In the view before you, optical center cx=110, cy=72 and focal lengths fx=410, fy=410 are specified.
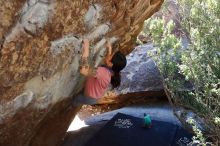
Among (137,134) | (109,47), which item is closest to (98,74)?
(109,47)

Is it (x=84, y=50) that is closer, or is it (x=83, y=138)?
(x=84, y=50)

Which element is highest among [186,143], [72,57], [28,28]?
[28,28]

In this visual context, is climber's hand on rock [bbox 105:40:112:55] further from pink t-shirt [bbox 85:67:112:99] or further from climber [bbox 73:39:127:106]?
pink t-shirt [bbox 85:67:112:99]

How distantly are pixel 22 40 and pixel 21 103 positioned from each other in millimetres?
883

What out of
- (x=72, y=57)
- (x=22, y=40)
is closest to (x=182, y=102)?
(x=72, y=57)

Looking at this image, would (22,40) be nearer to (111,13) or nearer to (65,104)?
(111,13)

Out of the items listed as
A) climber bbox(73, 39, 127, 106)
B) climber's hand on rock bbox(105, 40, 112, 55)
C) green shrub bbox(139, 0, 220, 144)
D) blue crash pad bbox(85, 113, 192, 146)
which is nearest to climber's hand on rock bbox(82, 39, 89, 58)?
climber bbox(73, 39, 127, 106)

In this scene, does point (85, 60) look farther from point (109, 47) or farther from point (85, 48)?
point (109, 47)

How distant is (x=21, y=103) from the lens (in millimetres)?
4574

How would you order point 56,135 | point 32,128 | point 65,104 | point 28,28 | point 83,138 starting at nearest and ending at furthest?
point 28,28, point 32,128, point 65,104, point 56,135, point 83,138

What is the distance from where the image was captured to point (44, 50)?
430 cm

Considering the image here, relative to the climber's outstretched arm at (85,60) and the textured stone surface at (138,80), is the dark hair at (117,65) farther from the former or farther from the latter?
the textured stone surface at (138,80)

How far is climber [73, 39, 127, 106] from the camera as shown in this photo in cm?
501

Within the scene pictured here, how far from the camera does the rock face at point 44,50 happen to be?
3.94 metres
